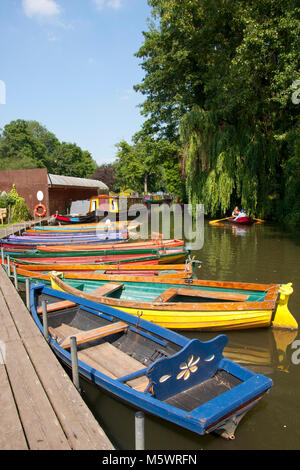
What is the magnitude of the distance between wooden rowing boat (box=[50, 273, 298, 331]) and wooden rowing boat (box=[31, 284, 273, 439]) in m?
1.09

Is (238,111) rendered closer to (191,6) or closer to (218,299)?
(191,6)

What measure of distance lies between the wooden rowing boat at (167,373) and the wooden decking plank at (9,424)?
114 cm

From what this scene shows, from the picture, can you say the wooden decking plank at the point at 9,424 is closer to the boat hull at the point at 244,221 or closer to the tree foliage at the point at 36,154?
the boat hull at the point at 244,221

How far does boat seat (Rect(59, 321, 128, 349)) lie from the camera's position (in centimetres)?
511

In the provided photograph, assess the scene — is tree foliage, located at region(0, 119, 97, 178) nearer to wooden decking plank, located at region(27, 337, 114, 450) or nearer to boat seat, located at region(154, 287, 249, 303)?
boat seat, located at region(154, 287, 249, 303)

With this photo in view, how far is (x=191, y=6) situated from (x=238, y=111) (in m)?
6.92

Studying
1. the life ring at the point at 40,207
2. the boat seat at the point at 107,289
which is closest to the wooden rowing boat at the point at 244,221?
the life ring at the point at 40,207

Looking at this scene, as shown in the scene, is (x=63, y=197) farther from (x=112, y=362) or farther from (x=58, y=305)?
(x=112, y=362)

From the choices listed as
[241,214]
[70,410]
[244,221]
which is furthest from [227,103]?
[70,410]

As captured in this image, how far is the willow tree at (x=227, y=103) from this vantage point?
17.6 meters

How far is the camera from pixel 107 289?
7.84 meters

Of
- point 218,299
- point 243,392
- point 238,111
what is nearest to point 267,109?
point 238,111

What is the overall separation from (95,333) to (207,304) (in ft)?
8.03
